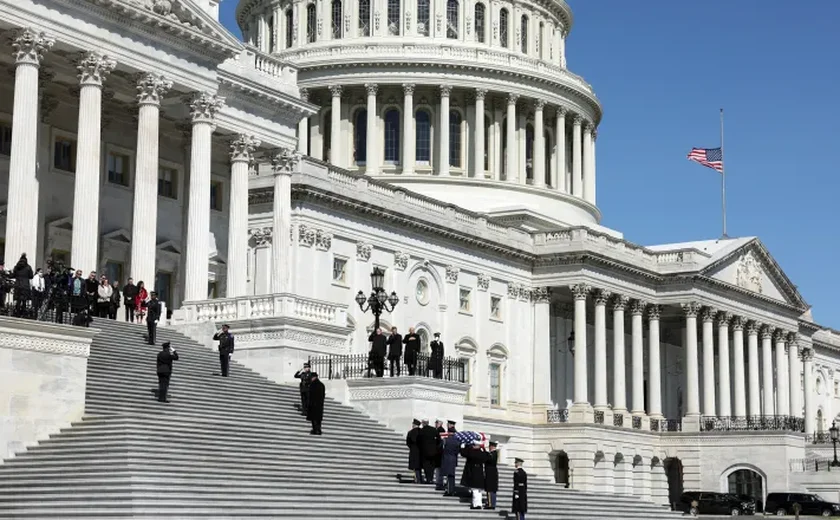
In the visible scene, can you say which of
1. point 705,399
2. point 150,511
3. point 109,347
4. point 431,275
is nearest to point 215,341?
point 109,347

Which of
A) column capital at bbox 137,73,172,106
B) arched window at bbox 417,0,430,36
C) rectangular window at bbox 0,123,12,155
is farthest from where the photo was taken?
arched window at bbox 417,0,430,36

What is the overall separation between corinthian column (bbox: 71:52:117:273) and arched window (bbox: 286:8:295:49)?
5798cm

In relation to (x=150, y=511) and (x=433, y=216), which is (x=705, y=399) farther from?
(x=150, y=511)

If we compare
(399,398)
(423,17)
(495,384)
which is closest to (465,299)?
(495,384)

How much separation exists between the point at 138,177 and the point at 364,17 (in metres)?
55.9

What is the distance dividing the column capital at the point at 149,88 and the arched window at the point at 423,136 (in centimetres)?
5062

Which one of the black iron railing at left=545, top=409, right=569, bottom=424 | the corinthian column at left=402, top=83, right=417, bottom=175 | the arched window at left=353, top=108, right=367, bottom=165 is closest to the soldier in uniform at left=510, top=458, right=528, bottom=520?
the black iron railing at left=545, top=409, right=569, bottom=424

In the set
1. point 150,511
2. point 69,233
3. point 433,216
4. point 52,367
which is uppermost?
point 433,216

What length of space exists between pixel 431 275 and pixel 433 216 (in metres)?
3.05

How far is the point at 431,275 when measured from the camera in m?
76.6

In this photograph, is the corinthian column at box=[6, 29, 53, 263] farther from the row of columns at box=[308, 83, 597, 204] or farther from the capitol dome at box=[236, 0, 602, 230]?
A: the capitol dome at box=[236, 0, 602, 230]

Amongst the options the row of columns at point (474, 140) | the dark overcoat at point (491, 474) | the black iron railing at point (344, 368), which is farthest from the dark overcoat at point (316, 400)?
the row of columns at point (474, 140)

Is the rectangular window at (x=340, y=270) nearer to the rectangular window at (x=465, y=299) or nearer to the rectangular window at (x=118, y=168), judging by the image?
the rectangular window at (x=465, y=299)

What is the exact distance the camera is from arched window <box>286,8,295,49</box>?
346 feet
